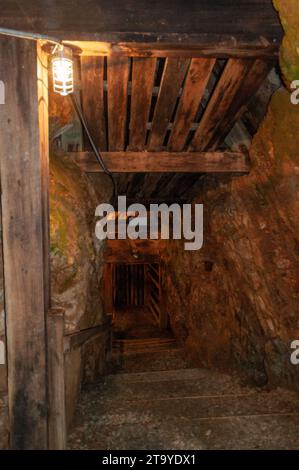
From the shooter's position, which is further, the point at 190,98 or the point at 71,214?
the point at 71,214

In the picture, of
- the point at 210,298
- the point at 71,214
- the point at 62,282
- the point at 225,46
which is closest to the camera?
the point at 225,46

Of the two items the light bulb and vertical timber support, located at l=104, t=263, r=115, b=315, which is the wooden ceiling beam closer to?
the light bulb

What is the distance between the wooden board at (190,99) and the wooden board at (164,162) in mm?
179

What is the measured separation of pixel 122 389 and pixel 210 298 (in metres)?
2.83

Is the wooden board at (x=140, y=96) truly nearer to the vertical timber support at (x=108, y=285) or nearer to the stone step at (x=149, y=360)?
the stone step at (x=149, y=360)

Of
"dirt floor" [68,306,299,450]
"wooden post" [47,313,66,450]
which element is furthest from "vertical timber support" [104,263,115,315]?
"wooden post" [47,313,66,450]

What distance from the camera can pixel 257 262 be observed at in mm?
4852

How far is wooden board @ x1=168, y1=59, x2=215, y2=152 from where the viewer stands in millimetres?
3021

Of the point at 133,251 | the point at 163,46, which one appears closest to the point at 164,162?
the point at 163,46

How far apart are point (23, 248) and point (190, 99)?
7.38 feet

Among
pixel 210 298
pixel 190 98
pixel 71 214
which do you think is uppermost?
pixel 190 98
